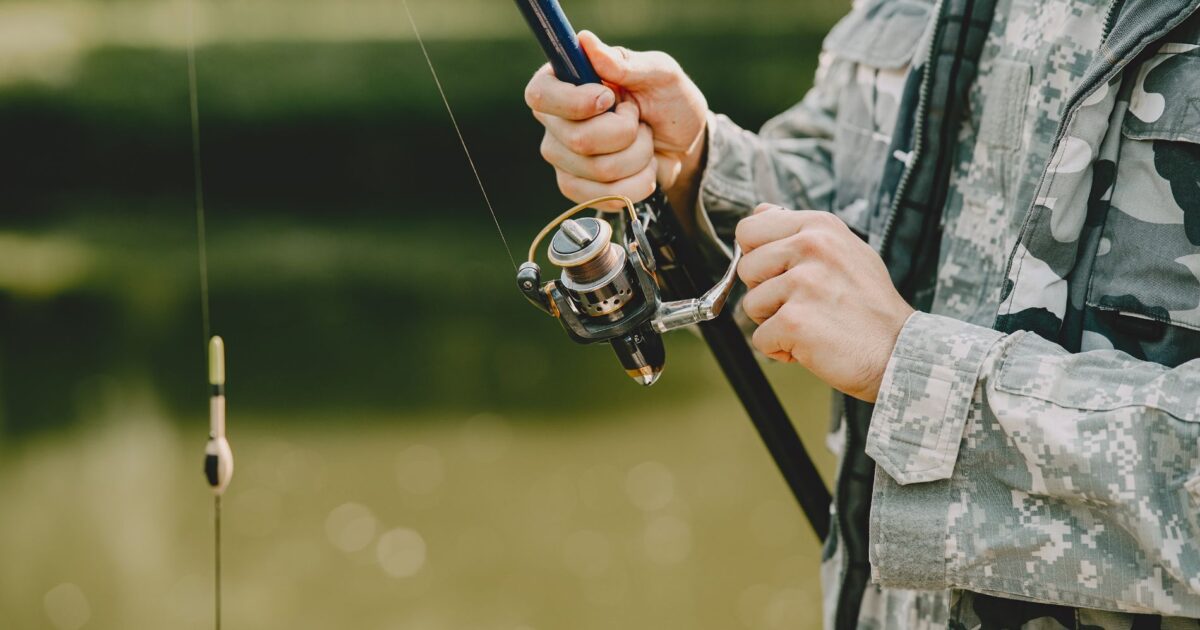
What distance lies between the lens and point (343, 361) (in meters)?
3.22

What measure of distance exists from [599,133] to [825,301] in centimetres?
29

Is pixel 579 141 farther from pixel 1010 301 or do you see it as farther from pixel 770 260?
pixel 1010 301

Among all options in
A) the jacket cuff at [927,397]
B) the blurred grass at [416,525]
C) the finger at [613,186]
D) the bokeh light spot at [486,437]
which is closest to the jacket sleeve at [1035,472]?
the jacket cuff at [927,397]

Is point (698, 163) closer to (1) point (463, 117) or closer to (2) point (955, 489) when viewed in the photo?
(2) point (955, 489)

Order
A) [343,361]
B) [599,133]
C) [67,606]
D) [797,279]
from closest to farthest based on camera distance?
[797,279], [599,133], [67,606], [343,361]

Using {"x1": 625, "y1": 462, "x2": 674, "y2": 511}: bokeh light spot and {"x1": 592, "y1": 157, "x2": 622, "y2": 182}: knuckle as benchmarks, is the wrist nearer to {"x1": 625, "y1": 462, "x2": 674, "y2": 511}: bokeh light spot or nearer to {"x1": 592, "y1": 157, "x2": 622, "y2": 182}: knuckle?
{"x1": 592, "y1": 157, "x2": 622, "y2": 182}: knuckle

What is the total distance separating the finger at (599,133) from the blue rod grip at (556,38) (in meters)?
0.04

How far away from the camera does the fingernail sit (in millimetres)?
1002

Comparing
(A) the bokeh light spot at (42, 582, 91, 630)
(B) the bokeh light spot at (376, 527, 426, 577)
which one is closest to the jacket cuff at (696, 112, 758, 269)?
(B) the bokeh light spot at (376, 527, 426, 577)

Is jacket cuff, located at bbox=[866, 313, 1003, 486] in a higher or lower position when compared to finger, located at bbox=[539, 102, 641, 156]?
lower

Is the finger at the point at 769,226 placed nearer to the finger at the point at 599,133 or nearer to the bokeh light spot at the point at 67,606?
the finger at the point at 599,133

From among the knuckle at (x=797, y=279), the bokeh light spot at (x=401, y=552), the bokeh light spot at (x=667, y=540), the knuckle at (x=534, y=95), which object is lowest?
the bokeh light spot at (x=401, y=552)

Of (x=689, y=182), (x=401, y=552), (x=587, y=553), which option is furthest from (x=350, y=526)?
(x=689, y=182)

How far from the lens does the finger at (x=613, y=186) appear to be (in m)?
1.06
